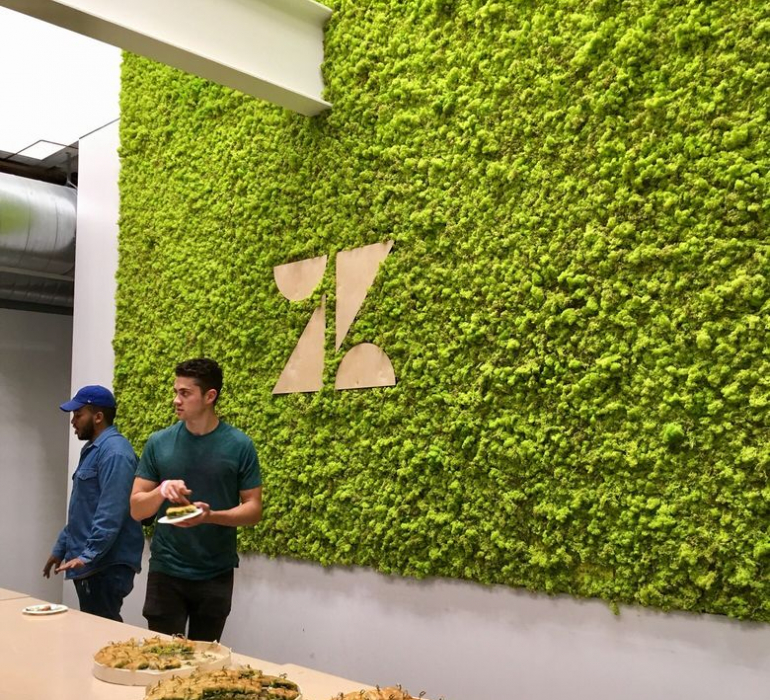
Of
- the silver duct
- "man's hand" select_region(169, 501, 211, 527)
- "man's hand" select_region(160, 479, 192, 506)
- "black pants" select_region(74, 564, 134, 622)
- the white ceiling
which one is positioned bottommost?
"black pants" select_region(74, 564, 134, 622)

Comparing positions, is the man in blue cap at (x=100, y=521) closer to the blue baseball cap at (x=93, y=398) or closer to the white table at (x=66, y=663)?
the blue baseball cap at (x=93, y=398)

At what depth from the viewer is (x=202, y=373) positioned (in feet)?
10.6

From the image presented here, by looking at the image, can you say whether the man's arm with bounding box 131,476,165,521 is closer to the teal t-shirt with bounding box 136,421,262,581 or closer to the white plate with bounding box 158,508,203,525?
the teal t-shirt with bounding box 136,421,262,581

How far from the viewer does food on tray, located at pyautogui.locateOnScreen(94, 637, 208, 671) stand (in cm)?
191

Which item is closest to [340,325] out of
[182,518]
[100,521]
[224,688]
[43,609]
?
[100,521]

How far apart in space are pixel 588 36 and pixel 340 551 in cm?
248

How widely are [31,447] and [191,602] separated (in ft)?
17.0

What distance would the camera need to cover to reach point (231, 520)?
300 cm

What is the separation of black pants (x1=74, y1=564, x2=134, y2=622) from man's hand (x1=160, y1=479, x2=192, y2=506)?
0.90m

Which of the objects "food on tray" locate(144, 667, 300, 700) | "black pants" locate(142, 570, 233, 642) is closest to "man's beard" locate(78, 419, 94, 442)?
"black pants" locate(142, 570, 233, 642)

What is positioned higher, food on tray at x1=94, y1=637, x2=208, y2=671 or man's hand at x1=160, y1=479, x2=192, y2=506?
man's hand at x1=160, y1=479, x2=192, y2=506

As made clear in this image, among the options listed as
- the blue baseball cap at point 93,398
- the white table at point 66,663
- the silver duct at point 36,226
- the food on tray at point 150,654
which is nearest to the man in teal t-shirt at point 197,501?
the white table at point 66,663

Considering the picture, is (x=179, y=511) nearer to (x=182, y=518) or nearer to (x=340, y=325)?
(x=182, y=518)

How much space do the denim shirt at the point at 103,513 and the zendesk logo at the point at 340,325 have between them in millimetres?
935
